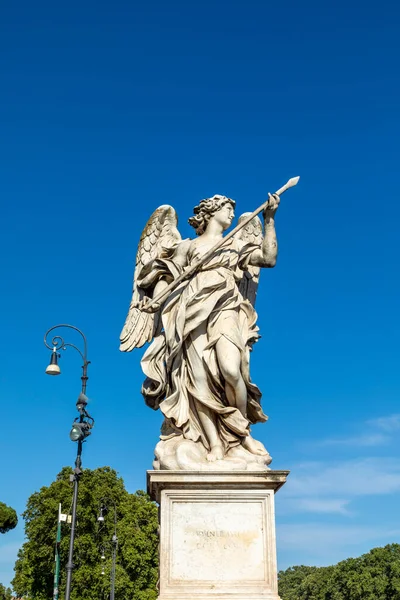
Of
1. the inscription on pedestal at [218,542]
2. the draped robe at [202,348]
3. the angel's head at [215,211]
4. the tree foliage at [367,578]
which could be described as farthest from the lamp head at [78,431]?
the tree foliage at [367,578]

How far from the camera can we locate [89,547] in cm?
3334

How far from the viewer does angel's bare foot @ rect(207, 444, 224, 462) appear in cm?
700

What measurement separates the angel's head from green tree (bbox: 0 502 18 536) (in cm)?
4511

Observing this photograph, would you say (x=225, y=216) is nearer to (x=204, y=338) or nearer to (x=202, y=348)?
(x=204, y=338)

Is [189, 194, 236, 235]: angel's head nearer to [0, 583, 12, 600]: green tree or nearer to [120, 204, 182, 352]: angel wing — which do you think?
[120, 204, 182, 352]: angel wing

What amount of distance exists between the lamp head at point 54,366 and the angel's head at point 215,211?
300 inches

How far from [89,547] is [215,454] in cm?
2888

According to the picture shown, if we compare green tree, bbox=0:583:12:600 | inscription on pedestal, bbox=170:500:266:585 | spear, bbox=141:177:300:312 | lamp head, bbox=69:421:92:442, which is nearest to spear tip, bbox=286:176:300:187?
spear, bbox=141:177:300:312

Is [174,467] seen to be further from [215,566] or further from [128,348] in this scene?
[128,348]

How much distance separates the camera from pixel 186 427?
24.0 ft

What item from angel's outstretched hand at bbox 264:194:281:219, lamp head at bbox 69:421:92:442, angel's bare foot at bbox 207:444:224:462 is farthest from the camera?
lamp head at bbox 69:421:92:442

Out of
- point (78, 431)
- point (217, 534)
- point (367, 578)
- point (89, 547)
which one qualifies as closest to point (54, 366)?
point (78, 431)

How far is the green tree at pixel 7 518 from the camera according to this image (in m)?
48.2

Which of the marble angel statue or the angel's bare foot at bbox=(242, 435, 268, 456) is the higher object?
the marble angel statue
